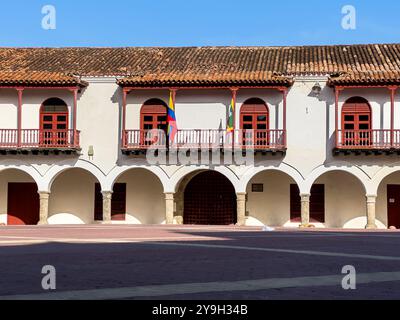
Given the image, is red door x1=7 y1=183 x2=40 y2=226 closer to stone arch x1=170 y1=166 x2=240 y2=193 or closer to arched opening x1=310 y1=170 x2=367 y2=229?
stone arch x1=170 y1=166 x2=240 y2=193

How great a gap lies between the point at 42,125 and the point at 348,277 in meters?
22.7

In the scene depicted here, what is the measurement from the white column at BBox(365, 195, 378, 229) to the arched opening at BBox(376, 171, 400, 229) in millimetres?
1220

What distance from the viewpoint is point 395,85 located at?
89.2ft

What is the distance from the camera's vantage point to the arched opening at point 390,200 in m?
28.9

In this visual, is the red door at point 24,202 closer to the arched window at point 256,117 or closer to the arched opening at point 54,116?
the arched opening at point 54,116

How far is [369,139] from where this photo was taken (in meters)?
27.5

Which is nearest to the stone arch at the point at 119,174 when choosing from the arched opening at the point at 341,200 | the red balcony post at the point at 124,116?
the red balcony post at the point at 124,116

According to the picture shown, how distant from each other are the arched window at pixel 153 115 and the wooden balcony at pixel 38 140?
105 inches

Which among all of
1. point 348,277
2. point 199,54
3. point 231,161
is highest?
point 199,54

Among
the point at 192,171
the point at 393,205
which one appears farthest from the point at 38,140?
the point at 393,205

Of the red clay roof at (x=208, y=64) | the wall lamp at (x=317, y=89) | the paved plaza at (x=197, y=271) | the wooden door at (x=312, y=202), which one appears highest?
the red clay roof at (x=208, y=64)
